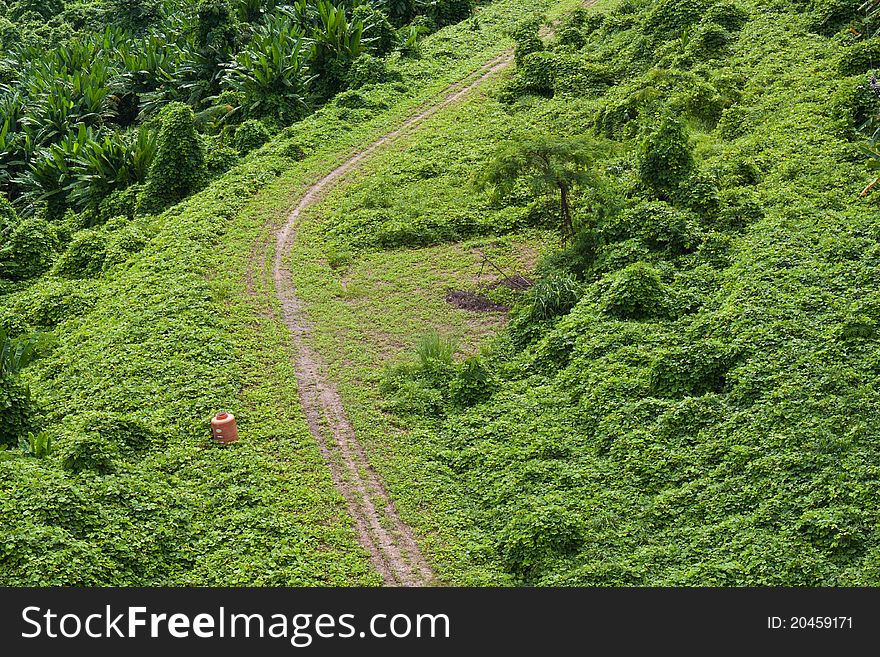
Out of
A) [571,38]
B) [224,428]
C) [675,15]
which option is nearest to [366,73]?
[571,38]

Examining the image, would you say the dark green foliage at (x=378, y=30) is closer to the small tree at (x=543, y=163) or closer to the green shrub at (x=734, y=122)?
the green shrub at (x=734, y=122)

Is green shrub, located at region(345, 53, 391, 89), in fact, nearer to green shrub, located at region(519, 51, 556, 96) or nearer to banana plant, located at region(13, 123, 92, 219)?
green shrub, located at region(519, 51, 556, 96)

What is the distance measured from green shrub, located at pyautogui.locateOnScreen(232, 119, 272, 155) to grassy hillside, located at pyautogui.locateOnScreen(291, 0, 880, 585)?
4912 millimetres

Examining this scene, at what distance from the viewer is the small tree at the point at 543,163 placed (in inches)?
720

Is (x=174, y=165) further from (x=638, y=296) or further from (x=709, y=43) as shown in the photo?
(x=709, y=43)

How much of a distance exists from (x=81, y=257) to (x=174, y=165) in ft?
13.1

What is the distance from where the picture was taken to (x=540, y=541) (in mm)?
12023

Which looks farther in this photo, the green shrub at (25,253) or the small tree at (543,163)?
the green shrub at (25,253)

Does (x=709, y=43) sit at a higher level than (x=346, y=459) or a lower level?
higher

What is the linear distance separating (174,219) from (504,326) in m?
9.58

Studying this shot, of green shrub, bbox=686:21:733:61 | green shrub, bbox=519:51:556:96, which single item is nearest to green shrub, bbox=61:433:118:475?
green shrub, bbox=519:51:556:96

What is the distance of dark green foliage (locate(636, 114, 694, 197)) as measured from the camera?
738 inches

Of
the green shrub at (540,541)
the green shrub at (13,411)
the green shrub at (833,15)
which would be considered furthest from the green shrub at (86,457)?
the green shrub at (833,15)

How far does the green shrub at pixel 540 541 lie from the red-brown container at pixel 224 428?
484 cm
